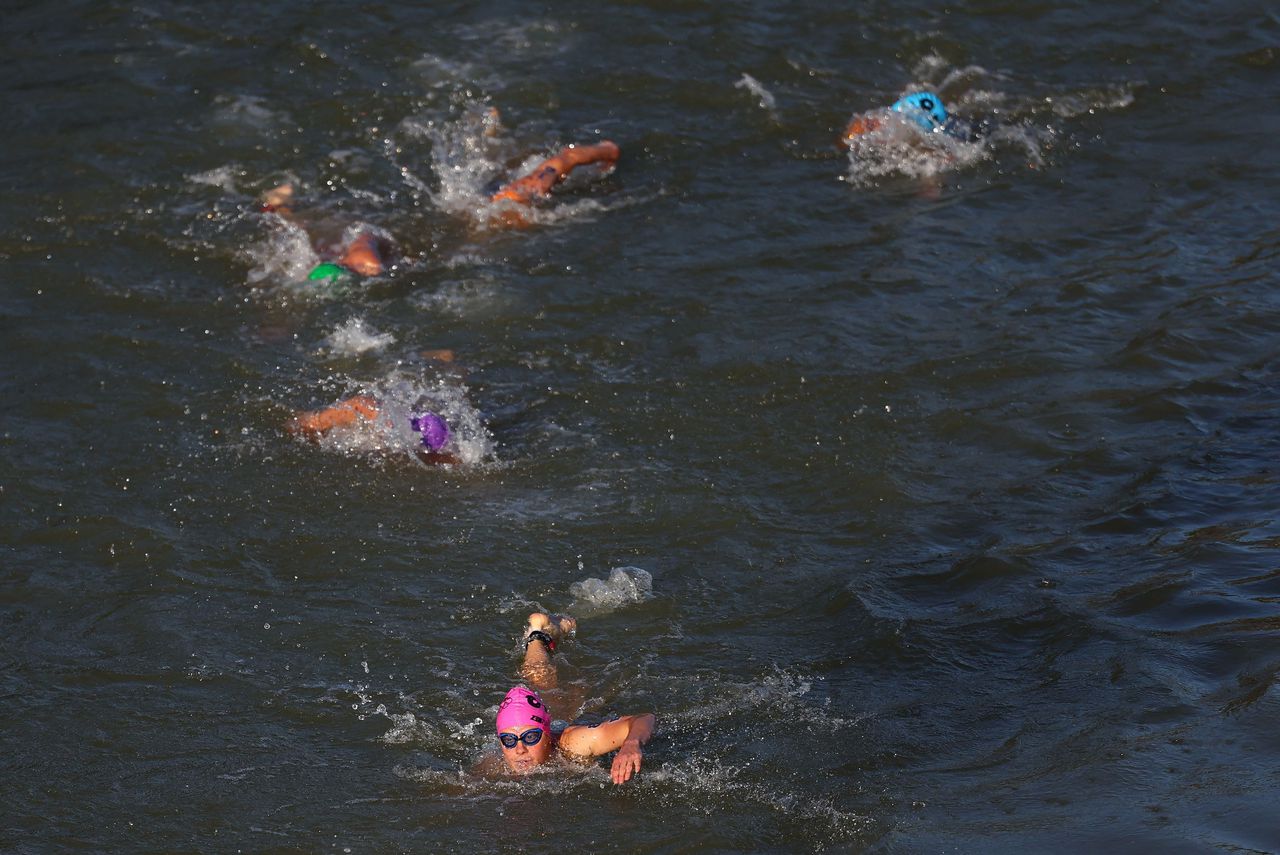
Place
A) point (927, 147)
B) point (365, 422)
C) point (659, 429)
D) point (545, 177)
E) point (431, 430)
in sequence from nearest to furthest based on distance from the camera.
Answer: point (431, 430), point (365, 422), point (659, 429), point (545, 177), point (927, 147)

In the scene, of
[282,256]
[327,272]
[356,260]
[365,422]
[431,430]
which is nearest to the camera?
[431,430]

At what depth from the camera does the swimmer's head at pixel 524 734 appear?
7949 millimetres

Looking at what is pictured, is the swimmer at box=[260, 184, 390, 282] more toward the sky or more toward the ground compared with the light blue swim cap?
more toward the ground

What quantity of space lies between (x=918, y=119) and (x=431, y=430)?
6.49 meters

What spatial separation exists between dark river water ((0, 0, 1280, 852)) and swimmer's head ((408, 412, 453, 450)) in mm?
190

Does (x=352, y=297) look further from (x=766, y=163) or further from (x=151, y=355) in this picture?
(x=766, y=163)

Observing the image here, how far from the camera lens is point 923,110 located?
47.9 feet

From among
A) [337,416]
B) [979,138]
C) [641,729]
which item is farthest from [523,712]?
[979,138]

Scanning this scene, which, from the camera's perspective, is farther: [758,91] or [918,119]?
[758,91]

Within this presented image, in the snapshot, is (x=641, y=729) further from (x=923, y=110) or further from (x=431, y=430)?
(x=923, y=110)

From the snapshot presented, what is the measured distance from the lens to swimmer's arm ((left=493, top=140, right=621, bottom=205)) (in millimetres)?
13969

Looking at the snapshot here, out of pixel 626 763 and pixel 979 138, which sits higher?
pixel 979 138

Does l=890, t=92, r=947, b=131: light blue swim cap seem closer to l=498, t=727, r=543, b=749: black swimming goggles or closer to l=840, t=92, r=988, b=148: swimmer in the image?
l=840, t=92, r=988, b=148: swimmer

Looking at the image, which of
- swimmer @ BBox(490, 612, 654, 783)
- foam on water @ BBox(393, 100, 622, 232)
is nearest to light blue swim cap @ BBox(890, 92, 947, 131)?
foam on water @ BBox(393, 100, 622, 232)
